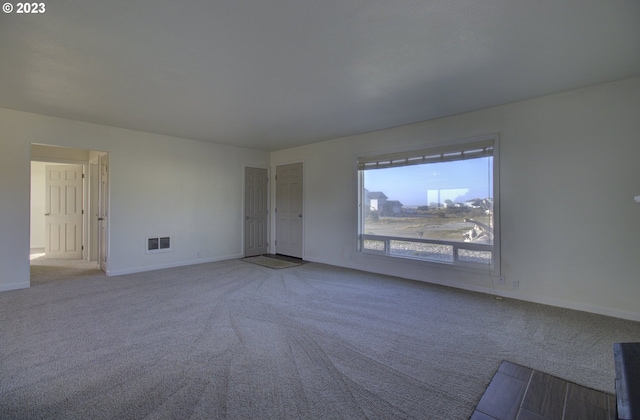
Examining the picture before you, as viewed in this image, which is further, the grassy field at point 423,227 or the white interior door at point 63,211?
the white interior door at point 63,211

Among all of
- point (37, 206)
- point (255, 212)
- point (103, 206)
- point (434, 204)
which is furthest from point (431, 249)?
point (37, 206)

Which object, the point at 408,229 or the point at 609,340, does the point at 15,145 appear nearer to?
the point at 408,229

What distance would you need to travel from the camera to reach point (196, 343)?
2.65 metres

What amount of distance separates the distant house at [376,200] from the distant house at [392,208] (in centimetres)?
7

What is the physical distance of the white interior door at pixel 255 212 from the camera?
695 cm

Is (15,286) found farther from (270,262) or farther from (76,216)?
(270,262)

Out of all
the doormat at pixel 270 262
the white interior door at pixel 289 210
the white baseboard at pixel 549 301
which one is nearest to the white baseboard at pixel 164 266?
the doormat at pixel 270 262

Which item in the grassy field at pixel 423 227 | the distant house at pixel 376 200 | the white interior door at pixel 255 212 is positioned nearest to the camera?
the grassy field at pixel 423 227

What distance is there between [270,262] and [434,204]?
11.4ft

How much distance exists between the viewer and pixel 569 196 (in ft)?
11.6

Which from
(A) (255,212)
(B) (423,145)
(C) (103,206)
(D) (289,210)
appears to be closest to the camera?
(B) (423,145)
